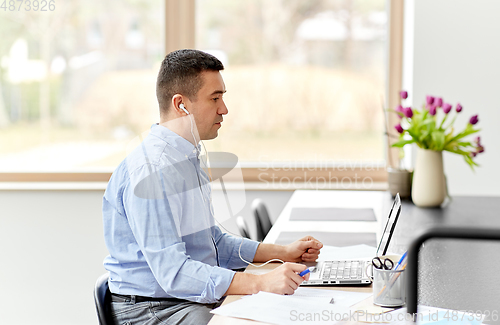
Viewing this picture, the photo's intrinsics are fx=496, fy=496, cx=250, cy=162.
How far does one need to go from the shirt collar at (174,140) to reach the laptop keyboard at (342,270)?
49cm

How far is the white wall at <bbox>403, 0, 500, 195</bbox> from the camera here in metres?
2.79

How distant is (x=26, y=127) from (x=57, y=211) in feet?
1.97

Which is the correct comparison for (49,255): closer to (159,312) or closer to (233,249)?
(233,249)

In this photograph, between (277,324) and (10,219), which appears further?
(10,219)

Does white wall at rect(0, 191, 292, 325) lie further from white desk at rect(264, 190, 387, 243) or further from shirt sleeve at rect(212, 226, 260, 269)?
shirt sleeve at rect(212, 226, 260, 269)

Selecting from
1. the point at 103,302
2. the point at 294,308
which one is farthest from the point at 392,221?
the point at 103,302

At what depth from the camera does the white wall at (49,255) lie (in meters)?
2.98

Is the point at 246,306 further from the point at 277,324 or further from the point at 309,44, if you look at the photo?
the point at 309,44

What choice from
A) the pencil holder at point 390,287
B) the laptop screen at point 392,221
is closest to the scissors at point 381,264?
the pencil holder at point 390,287

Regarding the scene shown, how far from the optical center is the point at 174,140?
1.38m

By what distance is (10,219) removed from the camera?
2.98 meters

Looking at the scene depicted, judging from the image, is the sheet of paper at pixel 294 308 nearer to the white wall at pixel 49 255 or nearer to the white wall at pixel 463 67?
the white wall at pixel 463 67

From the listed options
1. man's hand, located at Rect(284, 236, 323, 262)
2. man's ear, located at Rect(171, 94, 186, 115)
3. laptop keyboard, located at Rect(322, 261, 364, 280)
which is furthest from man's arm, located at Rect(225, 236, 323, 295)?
man's ear, located at Rect(171, 94, 186, 115)

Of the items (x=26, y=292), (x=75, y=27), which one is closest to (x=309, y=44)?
(x=75, y=27)
